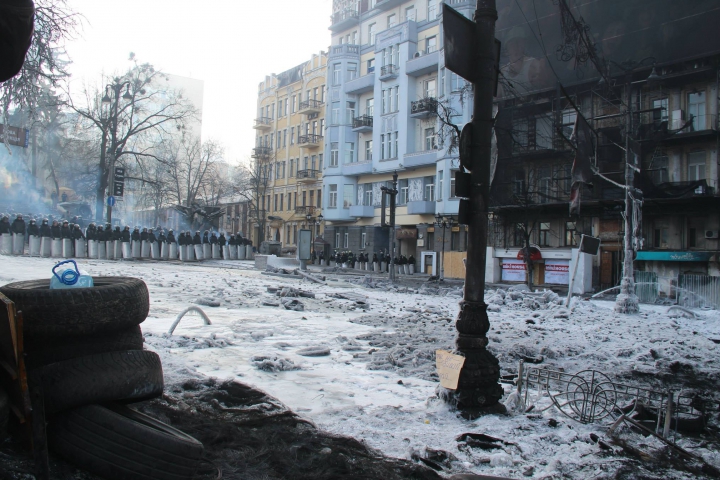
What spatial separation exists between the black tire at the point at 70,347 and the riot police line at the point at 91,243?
30.2m

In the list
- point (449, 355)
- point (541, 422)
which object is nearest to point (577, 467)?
point (541, 422)

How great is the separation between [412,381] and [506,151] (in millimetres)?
31018

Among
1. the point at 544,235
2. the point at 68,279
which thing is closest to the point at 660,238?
the point at 544,235

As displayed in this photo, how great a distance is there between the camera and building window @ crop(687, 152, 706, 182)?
95.3 feet

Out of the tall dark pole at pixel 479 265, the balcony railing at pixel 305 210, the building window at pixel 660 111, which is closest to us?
the tall dark pole at pixel 479 265

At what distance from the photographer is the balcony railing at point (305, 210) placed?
187 ft

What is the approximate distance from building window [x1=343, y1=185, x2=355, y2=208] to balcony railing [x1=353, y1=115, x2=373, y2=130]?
5684 millimetres

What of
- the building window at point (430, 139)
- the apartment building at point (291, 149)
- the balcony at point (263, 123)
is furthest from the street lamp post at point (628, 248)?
the balcony at point (263, 123)

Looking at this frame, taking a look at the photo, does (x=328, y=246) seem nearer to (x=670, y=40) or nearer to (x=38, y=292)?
(x=670, y=40)

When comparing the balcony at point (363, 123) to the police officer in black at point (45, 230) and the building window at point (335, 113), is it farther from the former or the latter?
the police officer in black at point (45, 230)

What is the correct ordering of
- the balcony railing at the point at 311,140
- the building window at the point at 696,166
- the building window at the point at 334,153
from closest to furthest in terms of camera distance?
the building window at the point at 696,166 → the building window at the point at 334,153 → the balcony railing at the point at 311,140

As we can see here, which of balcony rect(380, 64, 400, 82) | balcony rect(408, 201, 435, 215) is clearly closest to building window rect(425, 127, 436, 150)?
balcony rect(408, 201, 435, 215)

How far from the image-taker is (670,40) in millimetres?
Result: 30422

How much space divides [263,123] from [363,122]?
21.1 metres
